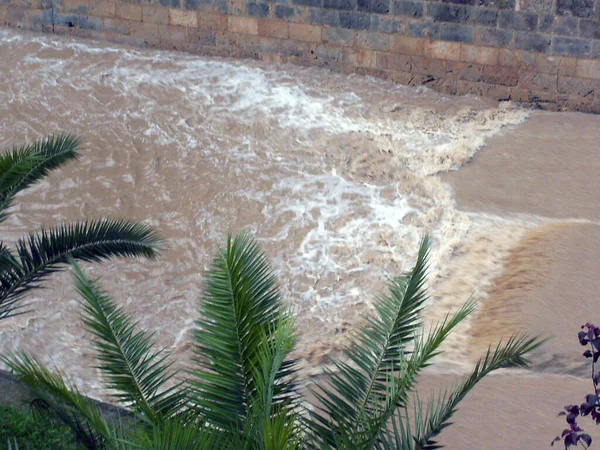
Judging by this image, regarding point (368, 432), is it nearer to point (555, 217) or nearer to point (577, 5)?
point (555, 217)

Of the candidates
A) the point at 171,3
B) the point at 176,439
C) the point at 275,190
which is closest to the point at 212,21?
the point at 171,3

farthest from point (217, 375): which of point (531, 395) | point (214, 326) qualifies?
point (531, 395)

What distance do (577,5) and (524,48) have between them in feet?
2.51

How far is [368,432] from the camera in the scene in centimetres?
256

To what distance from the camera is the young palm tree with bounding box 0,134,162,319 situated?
12.9ft

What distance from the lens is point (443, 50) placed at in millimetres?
9773

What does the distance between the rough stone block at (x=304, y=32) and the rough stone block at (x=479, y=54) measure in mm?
2030

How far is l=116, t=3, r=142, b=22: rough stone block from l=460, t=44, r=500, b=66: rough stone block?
15.9ft

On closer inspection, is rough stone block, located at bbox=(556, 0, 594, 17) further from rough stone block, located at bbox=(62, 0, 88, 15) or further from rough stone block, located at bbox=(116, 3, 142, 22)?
rough stone block, located at bbox=(62, 0, 88, 15)

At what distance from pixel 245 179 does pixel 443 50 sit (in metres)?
3.28

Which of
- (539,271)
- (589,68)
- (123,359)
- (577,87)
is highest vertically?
(589,68)

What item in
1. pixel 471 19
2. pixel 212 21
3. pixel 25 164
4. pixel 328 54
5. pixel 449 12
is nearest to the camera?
pixel 25 164

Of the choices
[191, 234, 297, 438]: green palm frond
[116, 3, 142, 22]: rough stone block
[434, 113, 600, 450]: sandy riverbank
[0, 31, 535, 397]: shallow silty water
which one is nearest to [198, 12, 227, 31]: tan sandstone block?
[0, 31, 535, 397]: shallow silty water

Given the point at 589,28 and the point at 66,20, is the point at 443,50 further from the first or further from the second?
the point at 66,20
